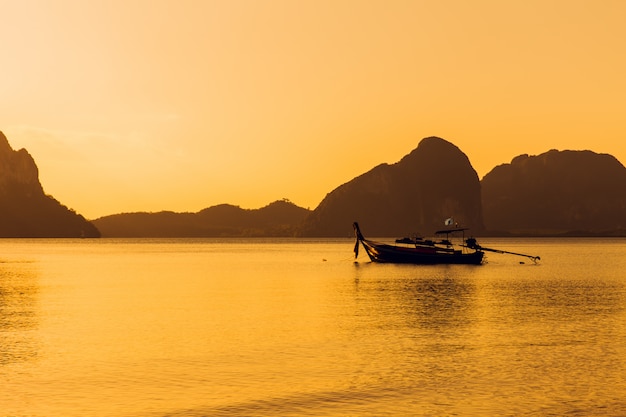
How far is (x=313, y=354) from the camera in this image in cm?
3625

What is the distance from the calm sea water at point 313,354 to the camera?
86.0ft

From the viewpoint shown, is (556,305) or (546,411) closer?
(546,411)

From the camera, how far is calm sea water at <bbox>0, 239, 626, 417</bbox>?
86.0 ft

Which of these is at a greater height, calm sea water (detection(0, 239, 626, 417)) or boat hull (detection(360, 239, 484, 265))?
boat hull (detection(360, 239, 484, 265))

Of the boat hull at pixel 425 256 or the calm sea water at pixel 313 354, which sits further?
the boat hull at pixel 425 256

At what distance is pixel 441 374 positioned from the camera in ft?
101

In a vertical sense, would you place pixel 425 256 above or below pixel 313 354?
above

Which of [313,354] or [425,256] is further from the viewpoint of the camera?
[425,256]

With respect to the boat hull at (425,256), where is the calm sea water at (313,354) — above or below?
below

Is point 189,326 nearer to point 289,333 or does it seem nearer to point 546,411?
point 289,333

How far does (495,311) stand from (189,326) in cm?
2271

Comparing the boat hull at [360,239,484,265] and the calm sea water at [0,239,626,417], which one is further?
the boat hull at [360,239,484,265]

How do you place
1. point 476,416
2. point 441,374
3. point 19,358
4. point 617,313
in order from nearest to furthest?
point 476,416
point 441,374
point 19,358
point 617,313

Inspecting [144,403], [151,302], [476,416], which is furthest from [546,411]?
[151,302]
